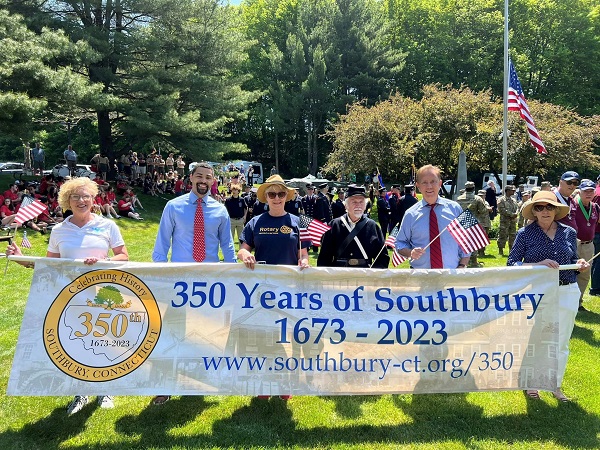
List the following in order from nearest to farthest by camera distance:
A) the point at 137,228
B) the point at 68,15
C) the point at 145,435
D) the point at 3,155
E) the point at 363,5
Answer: the point at 145,435, the point at 137,228, the point at 68,15, the point at 363,5, the point at 3,155

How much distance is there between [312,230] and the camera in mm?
4949

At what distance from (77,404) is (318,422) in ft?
6.79

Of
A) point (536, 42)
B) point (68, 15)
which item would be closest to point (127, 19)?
point (68, 15)

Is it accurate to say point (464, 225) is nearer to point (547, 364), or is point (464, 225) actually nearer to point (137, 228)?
point (547, 364)

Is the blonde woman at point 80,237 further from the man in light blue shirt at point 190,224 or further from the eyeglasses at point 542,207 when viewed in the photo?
the eyeglasses at point 542,207

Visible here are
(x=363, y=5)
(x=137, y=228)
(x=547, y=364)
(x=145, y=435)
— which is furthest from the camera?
(x=363, y=5)

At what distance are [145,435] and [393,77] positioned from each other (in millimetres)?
44133

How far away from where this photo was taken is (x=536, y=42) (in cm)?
4494

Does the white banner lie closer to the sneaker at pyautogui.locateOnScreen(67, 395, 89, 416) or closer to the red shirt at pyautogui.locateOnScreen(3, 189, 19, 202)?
the sneaker at pyautogui.locateOnScreen(67, 395, 89, 416)

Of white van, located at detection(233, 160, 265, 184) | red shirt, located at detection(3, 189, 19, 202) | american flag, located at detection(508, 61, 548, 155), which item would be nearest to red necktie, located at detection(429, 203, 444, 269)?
american flag, located at detection(508, 61, 548, 155)

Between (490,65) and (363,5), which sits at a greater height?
(363,5)

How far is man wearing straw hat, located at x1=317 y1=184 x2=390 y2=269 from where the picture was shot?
4.53 meters

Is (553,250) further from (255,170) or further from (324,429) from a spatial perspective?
(255,170)

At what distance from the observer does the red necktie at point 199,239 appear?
443 centimetres
